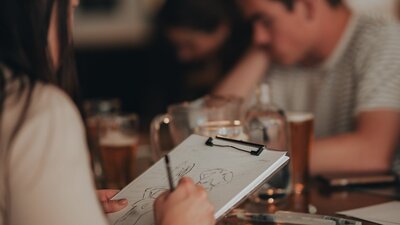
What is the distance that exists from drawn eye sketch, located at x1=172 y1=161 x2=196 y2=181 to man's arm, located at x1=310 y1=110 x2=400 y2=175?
57cm

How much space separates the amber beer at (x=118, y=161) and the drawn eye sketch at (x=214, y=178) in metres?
0.47

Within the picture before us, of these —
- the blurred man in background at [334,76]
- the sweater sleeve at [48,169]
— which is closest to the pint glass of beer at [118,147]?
the blurred man in background at [334,76]

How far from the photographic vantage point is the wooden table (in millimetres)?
1138

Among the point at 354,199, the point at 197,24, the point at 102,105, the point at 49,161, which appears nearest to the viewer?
the point at 49,161

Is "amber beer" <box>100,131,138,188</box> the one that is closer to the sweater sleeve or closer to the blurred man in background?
the blurred man in background

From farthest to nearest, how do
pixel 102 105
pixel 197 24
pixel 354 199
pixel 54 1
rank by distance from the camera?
1. pixel 197 24
2. pixel 102 105
3. pixel 354 199
4. pixel 54 1

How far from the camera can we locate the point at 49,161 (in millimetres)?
699

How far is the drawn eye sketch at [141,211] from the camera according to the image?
3.07ft

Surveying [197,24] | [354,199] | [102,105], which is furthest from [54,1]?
[197,24]

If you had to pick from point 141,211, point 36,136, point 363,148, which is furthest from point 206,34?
point 36,136

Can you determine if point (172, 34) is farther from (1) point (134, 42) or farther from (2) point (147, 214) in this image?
(2) point (147, 214)

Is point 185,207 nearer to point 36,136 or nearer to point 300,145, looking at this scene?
point 36,136

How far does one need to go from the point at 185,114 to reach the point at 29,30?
0.61 metres

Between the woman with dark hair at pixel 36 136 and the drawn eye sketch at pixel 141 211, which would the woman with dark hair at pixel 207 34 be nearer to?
the drawn eye sketch at pixel 141 211
